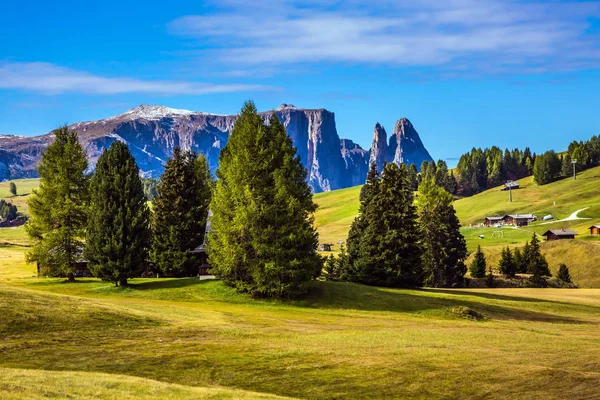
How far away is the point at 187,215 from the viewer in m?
68.4

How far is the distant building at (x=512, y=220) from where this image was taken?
185 m

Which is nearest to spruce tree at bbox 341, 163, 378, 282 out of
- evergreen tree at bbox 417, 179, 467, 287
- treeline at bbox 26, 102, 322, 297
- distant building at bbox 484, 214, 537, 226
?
treeline at bbox 26, 102, 322, 297

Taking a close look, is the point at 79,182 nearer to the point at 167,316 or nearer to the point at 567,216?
the point at 167,316

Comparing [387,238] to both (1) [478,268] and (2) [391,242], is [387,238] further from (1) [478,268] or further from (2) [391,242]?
(1) [478,268]

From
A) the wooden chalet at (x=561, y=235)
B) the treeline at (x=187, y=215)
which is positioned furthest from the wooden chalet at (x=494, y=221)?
the treeline at (x=187, y=215)

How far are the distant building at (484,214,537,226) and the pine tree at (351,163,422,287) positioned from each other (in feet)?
413

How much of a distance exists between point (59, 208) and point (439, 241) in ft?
179

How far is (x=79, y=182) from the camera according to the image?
213 feet

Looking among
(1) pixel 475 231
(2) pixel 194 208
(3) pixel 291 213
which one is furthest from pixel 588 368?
(1) pixel 475 231

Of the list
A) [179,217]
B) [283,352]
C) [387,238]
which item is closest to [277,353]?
[283,352]

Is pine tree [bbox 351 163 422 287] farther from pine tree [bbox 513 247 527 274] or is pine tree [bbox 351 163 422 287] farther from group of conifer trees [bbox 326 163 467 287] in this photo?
pine tree [bbox 513 247 527 274]

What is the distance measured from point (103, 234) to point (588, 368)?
44.0 meters

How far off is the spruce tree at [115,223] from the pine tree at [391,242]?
25.1m

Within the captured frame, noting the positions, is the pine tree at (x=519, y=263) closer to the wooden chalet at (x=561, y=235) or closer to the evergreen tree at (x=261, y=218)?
the wooden chalet at (x=561, y=235)
